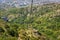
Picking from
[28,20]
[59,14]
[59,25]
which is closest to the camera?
[59,25]

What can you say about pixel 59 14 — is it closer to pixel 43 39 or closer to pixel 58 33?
pixel 58 33

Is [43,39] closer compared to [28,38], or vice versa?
[28,38]

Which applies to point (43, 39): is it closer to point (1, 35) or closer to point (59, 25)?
point (1, 35)

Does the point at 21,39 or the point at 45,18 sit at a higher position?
the point at 21,39

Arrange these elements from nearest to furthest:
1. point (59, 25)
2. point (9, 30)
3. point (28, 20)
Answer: point (9, 30) < point (59, 25) < point (28, 20)

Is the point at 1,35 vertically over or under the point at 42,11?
over

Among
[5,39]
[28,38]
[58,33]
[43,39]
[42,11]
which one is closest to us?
[5,39]

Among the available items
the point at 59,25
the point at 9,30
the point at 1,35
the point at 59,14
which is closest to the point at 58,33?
the point at 59,25

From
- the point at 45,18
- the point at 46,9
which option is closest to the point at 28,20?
the point at 45,18

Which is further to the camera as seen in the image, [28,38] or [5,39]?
[28,38]
